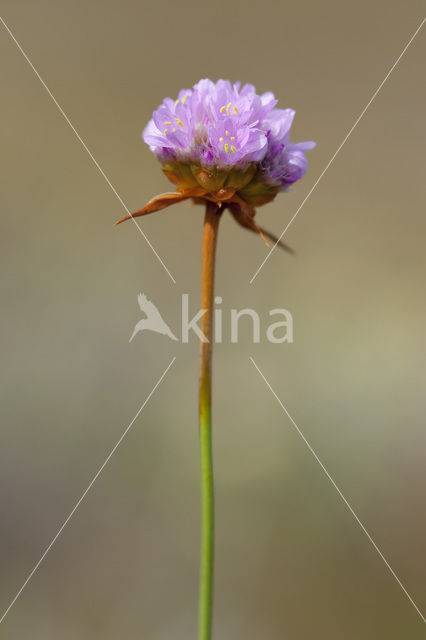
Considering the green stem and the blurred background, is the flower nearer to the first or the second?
the green stem

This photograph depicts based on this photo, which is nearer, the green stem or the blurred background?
the green stem

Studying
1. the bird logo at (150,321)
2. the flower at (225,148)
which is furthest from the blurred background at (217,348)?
the flower at (225,148)

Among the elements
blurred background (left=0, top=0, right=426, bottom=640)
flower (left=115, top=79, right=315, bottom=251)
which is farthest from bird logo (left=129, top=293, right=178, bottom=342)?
flower (left=115, top=79, right=315, bottom=251)

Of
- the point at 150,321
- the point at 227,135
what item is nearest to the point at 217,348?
the point at 150,321

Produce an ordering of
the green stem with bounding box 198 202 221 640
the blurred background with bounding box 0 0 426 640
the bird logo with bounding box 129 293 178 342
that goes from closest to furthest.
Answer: the green stem with bounding box 198 202 221 640 → the blurred background with bounding box 0 0 426 640 → the bird logo with bounding box 129 293 178 342

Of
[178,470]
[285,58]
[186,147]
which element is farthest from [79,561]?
[285,58]

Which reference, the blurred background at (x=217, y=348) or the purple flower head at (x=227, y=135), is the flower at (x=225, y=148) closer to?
the purple flower head at (x=227, y=135)

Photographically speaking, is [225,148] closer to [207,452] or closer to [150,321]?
[207,452]
